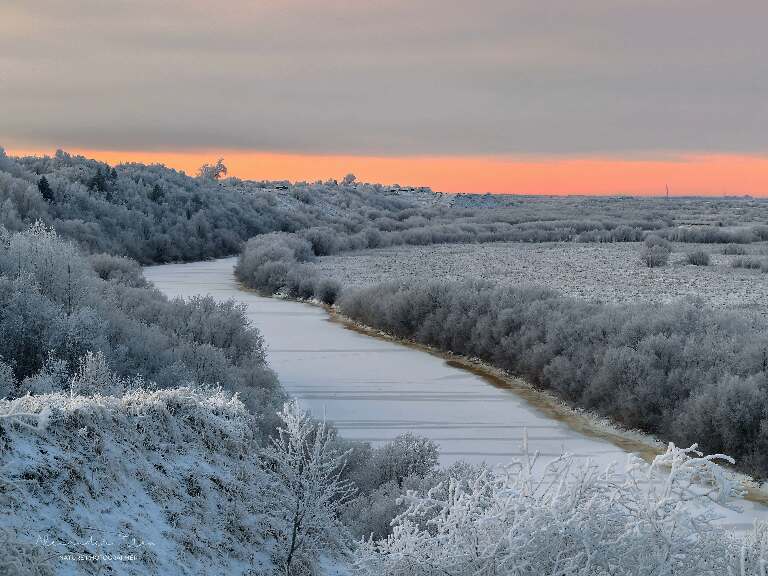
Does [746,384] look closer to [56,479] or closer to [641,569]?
[641,569]

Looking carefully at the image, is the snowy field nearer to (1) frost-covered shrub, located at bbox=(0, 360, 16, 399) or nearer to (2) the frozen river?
(2) the frozen river

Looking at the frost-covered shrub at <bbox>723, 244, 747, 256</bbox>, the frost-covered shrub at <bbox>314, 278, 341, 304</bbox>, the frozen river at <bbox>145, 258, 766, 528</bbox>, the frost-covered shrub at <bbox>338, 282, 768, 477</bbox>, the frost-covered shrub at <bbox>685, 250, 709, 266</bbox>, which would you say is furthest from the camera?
the frost-covered shrub at <bbox>723, 244, 747, 256</bbox>

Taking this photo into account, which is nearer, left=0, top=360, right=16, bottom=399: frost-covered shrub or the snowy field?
left=0, top=360, right=16, bottom=399: frost-covered shrub

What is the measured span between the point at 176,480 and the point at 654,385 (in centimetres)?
926

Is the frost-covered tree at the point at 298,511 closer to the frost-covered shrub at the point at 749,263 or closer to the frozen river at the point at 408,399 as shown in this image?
the frozen river at the point at 408,399

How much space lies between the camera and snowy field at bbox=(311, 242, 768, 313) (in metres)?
20.5

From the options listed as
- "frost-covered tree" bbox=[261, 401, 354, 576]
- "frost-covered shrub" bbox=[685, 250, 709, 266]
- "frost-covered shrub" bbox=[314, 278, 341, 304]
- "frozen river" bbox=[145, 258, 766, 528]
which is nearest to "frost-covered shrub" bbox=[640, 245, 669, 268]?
"frost-covered shrub" bbox=[685, 250, 709, 266]

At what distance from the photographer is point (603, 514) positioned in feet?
12.6

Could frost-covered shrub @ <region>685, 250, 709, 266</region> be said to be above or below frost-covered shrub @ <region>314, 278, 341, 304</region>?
above

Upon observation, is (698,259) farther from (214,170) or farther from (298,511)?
(214,170)

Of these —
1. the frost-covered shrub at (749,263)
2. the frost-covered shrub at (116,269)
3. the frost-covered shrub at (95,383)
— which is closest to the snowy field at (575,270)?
the frost-covered shrub at (749,263)

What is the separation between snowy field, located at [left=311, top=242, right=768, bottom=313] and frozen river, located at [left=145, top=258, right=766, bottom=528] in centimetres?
405

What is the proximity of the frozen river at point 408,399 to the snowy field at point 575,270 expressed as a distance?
405 cm

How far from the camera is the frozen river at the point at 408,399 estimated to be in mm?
11109
